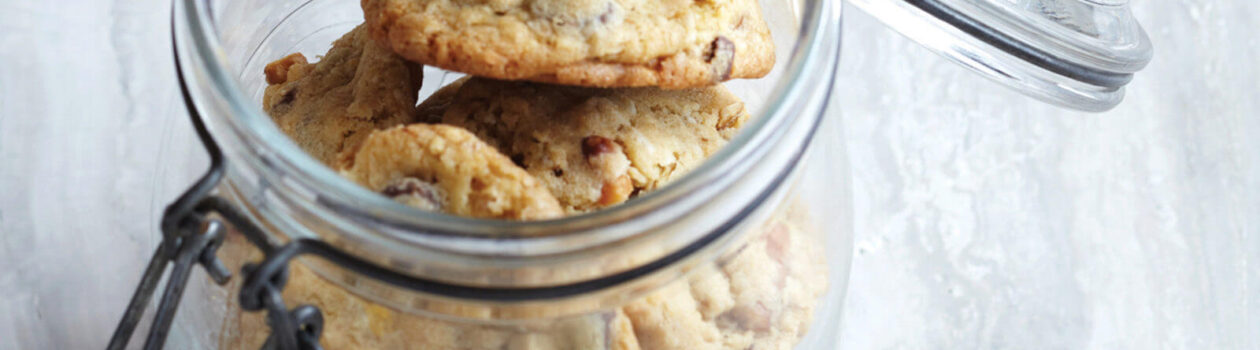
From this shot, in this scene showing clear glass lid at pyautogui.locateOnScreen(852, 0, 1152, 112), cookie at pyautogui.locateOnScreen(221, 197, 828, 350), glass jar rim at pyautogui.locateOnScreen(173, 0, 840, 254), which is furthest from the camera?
clear glass lid at pyautogui.locateOnScreen(852, 0, 1152, 112)

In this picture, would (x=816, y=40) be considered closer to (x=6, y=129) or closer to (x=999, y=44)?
(x=999, y=44)

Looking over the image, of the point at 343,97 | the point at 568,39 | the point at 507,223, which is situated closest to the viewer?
the point at 507,223

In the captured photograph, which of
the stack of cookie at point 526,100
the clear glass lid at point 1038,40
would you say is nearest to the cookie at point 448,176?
the stack of cookie at point 526,100

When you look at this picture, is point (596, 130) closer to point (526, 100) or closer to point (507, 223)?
point (526, 100)

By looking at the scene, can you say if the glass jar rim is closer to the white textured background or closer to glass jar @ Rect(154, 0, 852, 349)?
glass jar @ Rect(154, 0, 852, 349)

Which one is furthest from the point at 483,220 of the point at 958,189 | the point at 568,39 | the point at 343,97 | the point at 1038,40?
the point at 958,189

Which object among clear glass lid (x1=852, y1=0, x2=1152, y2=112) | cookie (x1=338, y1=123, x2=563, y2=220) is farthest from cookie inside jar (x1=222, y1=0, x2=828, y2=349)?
clear glass lid (x1=852, y1=0, x2=1152, y2=112)
